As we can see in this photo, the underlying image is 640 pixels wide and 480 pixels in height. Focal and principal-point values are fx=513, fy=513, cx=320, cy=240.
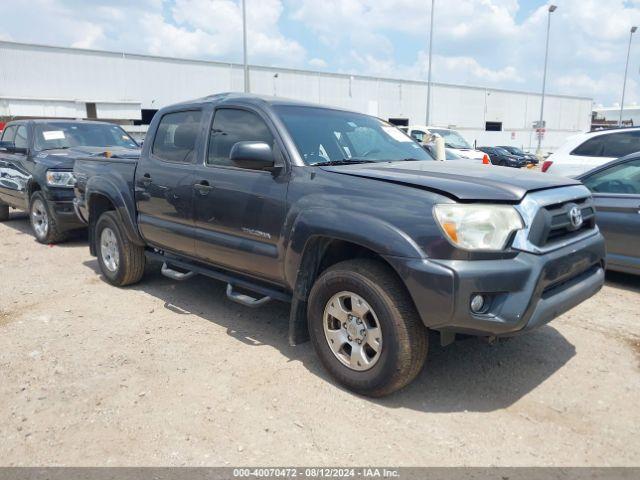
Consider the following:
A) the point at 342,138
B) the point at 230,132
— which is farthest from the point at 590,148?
the point at 230,132

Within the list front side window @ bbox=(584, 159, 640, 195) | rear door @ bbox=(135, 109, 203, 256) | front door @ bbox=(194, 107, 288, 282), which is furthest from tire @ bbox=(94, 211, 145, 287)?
front side window @ bbox=(584, 159, 640, 195)

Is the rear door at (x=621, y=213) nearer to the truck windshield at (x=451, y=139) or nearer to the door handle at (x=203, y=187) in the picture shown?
the door handle at (x=203, y=187)

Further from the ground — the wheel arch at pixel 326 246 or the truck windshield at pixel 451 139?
the truck windshield at pixel 451 139

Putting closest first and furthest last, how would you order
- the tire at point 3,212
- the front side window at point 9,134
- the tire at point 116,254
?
1. the tire at point 116,254
2. the front side window at point 9,134
3. the tire at point 3,212

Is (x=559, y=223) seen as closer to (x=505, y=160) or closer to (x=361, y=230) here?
(x=361, y=230)

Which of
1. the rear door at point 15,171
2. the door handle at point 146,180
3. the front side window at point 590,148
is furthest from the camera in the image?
the rear door at point 15,171

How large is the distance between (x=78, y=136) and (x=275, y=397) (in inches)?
285

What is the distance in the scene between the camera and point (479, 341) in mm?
4113

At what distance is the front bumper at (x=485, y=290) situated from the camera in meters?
2.72

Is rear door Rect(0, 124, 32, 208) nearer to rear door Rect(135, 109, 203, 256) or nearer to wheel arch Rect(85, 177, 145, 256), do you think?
wheel arch Rect(85, 177, 145, 256)

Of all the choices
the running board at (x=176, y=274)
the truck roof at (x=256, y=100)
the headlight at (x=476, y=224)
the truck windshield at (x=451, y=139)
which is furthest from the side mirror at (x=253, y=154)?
the truck windshield at (x=451, y=139)

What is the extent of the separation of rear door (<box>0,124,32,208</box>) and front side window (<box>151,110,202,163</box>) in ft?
14.5

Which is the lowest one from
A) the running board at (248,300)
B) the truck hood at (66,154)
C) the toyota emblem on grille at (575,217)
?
the running board at (248,300)

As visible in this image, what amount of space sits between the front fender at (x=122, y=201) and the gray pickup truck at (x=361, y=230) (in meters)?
0.32
